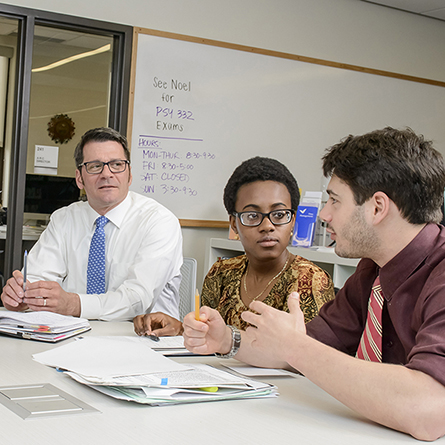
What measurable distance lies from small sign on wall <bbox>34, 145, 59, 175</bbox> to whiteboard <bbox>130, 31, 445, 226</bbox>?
45 cm

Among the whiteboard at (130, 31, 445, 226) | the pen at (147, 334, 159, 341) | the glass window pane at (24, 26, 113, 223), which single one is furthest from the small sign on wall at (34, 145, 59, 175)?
the pen at (147, 334, 159, 341)

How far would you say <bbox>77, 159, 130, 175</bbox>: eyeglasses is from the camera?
2.40 m

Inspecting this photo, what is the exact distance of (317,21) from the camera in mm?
4012

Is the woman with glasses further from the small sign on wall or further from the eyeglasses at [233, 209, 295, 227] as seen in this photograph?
the small sign on wall

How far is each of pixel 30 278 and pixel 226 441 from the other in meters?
1.63

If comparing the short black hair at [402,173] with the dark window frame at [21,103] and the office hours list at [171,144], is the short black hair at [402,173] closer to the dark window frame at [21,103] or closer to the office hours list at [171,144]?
the office hours list at [171,144]

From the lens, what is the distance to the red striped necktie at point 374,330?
1.21 meters

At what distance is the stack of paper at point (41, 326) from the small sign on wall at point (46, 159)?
6.07 ft

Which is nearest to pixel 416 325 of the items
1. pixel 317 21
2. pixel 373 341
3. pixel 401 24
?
pixel 373 341

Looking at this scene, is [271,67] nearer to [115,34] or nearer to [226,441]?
[115,34]

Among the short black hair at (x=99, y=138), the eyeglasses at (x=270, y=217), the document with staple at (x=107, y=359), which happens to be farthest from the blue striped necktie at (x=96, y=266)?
the document with staple at (x=107, y=359)

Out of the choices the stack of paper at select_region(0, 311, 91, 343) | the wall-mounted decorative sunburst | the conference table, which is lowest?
the stack of paper at select_region(0, 311, 91, 343)

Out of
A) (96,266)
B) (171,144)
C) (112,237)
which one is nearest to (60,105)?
(171,144)

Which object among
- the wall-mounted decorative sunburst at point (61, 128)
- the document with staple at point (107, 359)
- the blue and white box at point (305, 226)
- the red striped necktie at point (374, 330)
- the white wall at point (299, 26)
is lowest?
the document with staple at point (107, 359)
